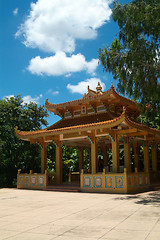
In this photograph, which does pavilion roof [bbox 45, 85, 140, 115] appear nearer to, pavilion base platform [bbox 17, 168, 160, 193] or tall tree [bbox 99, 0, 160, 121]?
tall tree [bbox 99, 0, 160, 121]

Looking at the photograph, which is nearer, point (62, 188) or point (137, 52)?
point (137, 52)

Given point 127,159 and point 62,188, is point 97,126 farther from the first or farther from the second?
point 62,188

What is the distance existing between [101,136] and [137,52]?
495 centimetres

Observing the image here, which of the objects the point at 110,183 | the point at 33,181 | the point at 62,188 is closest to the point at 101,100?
the point at 110,183

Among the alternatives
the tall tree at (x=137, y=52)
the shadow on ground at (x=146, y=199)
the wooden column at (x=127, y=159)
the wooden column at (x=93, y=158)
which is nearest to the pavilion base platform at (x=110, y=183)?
the wooden column at (x=93, y=158)

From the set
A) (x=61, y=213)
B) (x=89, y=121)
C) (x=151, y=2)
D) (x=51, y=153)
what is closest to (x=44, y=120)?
(x=51, y=153)

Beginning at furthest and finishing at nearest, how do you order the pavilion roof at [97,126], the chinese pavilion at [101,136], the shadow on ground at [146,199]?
the chinese pavilion at [101,136], the pavilion roof at [97,126], the shadow on ground at [146,199]

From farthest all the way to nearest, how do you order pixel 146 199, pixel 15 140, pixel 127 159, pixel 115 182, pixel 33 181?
pixel 15 140 < pixel 33 181 < pixel 127 159 < pixel 115 182 < pixel 146 199

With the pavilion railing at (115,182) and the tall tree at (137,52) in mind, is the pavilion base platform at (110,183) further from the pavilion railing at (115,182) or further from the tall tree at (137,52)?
the tall tree at (137,52)

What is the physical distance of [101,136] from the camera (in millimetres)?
13250

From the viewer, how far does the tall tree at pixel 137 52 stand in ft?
32.5

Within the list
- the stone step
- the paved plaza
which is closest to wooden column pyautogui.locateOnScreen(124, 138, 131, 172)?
the stone step

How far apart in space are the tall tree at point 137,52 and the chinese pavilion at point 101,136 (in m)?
1.48

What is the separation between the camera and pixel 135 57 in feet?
32.8
